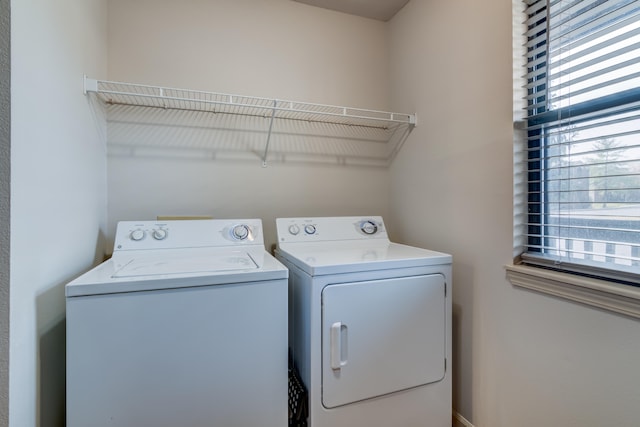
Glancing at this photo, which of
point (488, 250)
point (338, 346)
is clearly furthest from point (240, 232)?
point (488, 250)

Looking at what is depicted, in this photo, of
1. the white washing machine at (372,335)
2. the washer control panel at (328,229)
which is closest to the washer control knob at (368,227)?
the washer control panel at (328,229)

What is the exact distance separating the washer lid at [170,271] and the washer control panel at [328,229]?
296 millimetres

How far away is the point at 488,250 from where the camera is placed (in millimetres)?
1427

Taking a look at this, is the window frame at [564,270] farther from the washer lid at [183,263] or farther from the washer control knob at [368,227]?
the washer lid at [183,263]

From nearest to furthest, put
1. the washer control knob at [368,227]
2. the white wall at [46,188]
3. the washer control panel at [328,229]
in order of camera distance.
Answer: the white wall at [46,188]
the washer control panel at [328,229]
the washer control knob at [368,227]

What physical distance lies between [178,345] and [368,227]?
Result: 4.15 ft

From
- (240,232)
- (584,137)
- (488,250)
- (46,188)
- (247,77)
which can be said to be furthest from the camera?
(247,77)

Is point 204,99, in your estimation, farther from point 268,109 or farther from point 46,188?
point 46,188

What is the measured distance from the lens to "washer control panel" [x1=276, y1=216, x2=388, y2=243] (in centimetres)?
176

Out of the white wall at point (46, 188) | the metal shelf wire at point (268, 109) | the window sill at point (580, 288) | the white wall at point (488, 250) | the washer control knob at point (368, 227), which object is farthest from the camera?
the washer control knob at point (368, 227)

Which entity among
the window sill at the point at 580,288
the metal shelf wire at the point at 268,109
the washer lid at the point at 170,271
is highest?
the metal shelf wire at the point at 268,109

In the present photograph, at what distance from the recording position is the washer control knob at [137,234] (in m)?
1.49

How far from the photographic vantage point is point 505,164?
4.37 feet

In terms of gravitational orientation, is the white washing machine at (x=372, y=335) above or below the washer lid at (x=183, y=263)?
below
